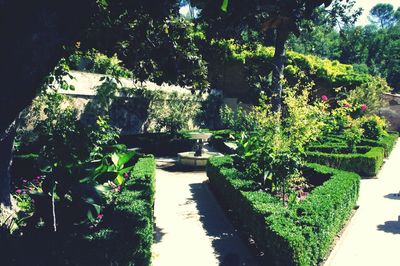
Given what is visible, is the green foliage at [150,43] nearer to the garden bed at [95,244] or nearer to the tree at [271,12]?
the tree at [271,12]

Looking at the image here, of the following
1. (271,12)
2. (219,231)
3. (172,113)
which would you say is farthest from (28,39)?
(172,113)

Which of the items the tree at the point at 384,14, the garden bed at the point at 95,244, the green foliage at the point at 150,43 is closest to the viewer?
the garden bed at the point at 95,244

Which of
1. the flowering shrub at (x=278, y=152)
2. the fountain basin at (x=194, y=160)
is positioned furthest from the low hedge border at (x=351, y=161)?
the fountain basin at (x=194, y=160)

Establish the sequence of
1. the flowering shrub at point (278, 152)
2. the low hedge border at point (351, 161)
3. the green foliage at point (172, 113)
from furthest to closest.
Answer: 1. the green foliage at point (172, 113)
2. the low hedge border at point (351, 161)
3. the flowering shrub at point (278, 152)

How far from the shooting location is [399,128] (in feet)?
92.2

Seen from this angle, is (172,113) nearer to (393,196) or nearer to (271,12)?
(393,196)

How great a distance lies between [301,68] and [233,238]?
21.2 m

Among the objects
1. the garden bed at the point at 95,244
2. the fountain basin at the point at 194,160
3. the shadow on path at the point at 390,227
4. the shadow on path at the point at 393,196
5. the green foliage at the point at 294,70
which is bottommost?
the shadow on path at the point at 390,227

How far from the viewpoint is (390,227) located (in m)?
7.48

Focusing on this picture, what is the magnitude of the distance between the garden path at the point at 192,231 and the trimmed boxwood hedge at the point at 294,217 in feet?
1.34

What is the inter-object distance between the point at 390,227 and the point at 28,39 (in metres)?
7.46

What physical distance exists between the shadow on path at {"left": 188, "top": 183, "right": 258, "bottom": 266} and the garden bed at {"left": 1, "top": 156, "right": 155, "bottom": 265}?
1250mm

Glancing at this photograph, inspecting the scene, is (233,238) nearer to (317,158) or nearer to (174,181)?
(174,181)

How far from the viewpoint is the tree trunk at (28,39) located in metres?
3.32
